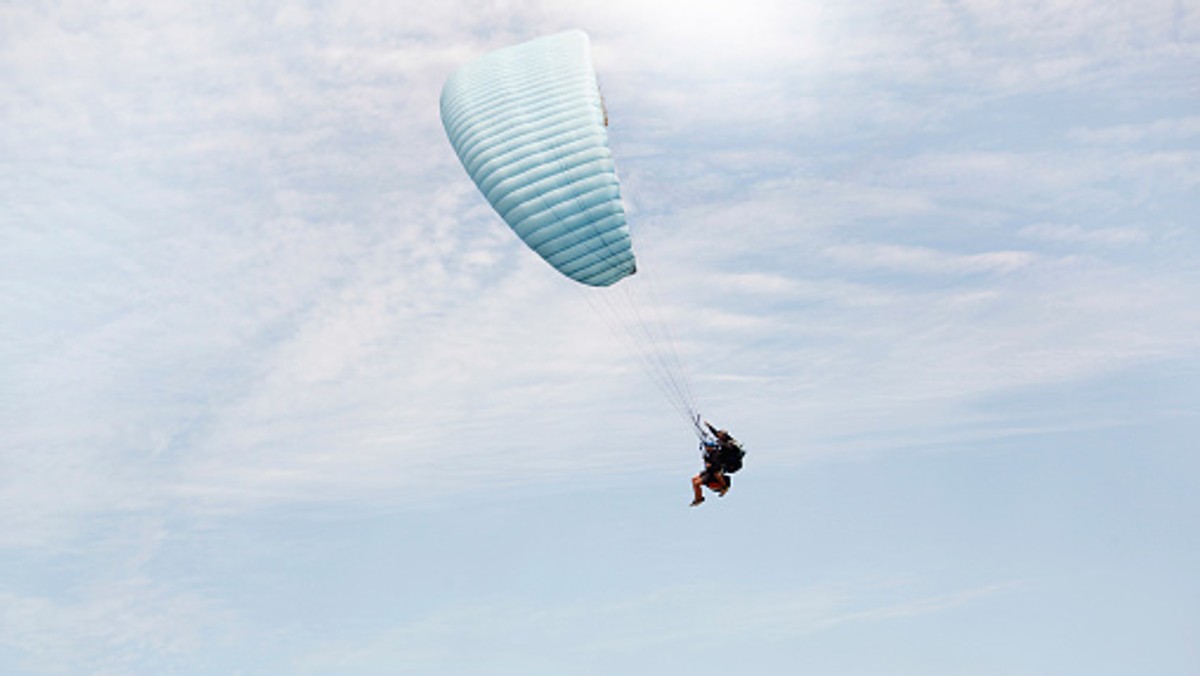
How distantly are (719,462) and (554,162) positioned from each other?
38.1 ft

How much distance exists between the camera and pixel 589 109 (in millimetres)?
43875

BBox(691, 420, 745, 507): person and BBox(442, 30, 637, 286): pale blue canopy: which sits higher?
BBox(442, 30, 637, 286): pale blue canopy

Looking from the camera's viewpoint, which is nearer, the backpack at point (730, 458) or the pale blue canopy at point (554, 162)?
the pale blue canopy at point (554, 162)

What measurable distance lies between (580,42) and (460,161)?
226 inches

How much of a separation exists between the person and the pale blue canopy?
6757 mm

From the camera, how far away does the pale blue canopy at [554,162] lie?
43.6 meters

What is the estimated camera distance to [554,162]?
1725 inches

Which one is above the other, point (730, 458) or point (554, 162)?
point (554, 162)

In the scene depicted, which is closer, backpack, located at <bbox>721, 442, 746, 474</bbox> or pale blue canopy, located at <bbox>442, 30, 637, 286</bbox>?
pale blue canopy, located at <bbox>442, 30, 637, 286</bbox>

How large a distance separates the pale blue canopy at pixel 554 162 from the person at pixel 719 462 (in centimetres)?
676

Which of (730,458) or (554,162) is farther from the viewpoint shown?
(730,458)

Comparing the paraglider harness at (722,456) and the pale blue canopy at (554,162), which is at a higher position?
the pale blue canopy at (554,162)

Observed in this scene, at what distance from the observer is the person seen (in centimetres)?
4638

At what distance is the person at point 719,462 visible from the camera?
46.4 metres
